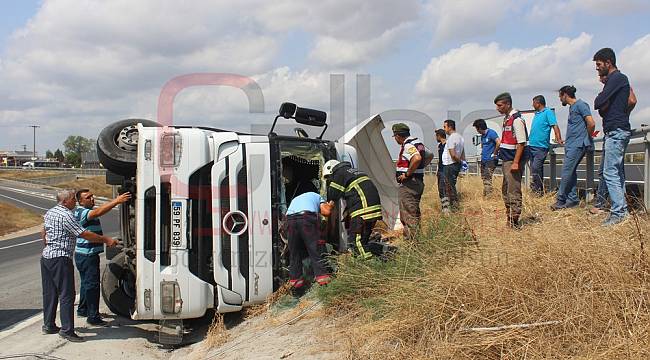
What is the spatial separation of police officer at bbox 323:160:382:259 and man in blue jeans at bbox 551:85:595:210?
8.89 feet

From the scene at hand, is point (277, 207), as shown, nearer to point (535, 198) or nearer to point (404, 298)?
point (404, 298)

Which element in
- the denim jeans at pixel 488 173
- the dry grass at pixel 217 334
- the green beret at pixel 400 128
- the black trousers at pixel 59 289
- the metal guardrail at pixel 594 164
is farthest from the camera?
the denim jeans at pixel 488 173

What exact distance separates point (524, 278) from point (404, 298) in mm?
867

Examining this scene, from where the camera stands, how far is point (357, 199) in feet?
19.9

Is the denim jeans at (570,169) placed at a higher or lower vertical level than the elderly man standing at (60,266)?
higher

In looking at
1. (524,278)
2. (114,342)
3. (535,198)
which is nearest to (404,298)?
(524,278)

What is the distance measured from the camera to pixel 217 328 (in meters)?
5.87

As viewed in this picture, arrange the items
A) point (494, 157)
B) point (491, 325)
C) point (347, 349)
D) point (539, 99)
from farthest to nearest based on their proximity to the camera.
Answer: point (494, 157)
point (539, 99)
point (347, 349)
point (491, 325)

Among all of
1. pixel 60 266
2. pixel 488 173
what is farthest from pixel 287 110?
pixel 488 173

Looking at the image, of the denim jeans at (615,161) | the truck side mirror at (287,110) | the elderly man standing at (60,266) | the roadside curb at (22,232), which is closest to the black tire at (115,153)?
the elderly man standing at (60,266)

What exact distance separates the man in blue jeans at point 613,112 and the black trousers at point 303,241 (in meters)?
3.02

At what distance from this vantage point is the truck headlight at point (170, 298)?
5664 mm

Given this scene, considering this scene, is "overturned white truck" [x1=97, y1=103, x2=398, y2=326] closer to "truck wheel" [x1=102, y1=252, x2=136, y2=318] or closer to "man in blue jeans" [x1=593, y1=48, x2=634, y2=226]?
"truck wheel" [x1=102, y1=252, x2=136, y2=318]

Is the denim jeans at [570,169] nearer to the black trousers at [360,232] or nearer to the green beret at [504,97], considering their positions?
the green beret at [504,97]
